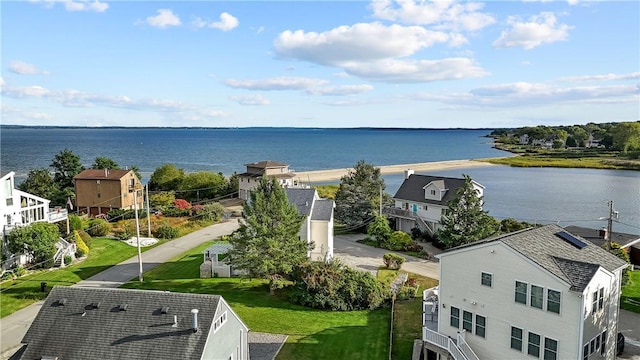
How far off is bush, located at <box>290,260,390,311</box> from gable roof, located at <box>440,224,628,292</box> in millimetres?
10143

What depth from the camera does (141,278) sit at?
3319 centimetres

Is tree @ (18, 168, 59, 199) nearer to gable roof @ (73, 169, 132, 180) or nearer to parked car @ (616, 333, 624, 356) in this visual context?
gable roof @ (73, 169, 132, 180)

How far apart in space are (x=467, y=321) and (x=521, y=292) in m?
3.18

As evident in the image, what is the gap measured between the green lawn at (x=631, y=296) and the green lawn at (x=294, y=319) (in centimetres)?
1481

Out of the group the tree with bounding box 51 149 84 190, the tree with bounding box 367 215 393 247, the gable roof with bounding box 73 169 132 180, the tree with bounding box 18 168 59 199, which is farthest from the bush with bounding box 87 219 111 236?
the tree with bounding box 367 215 393 247

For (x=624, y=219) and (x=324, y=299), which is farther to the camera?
(x=624, y=219)

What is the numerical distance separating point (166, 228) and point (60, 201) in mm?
21581

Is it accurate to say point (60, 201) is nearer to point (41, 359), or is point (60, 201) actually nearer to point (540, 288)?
point (41, 359)

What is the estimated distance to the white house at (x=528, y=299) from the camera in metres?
18.3

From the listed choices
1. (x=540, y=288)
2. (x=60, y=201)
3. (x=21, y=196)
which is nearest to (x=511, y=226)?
(x=540, y=288)

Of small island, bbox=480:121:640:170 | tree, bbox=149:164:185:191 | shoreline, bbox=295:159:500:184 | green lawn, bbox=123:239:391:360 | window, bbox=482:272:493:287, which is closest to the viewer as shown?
window, bbox=482:272:493:287

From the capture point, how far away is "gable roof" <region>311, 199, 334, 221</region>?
124 ft

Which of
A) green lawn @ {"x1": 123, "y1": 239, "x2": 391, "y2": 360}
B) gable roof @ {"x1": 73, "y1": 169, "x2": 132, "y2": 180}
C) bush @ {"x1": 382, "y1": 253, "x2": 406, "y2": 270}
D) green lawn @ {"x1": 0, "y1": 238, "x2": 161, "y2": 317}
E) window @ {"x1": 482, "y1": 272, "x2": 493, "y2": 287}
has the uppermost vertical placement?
gable roof @ {"x1": 73, "y1": 169, "x2": 132, "y2": 180}

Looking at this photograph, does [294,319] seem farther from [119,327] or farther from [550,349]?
[550,349]
